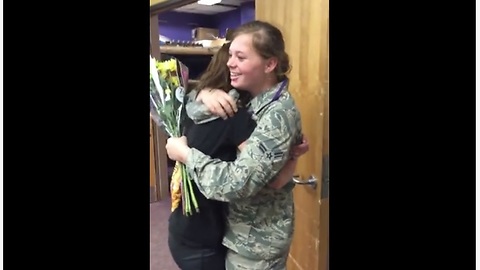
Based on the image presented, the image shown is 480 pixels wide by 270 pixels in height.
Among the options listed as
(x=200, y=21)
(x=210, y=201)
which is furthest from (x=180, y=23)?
(x=210, y=201)

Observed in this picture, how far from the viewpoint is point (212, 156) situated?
106 centimetres

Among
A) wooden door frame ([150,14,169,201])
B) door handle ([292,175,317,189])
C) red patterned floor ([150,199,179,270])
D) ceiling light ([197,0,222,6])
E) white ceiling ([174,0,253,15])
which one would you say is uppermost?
ceiling light ([197,0,222,6])

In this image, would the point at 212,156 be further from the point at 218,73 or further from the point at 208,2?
the point at 208,2

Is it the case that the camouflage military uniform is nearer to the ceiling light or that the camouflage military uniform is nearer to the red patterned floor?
the red patterned floor

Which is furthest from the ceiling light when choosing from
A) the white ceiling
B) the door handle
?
the door handle

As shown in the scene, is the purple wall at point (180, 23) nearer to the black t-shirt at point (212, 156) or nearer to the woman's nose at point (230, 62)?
the woman's nose at point (230, 62)

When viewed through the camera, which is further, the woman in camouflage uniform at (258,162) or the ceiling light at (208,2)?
the ceiling light at (208,2)

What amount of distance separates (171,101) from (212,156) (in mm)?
153

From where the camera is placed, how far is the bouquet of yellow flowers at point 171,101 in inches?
42.7

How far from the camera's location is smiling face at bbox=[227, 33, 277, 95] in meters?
1.05

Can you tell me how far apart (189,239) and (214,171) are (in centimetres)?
18

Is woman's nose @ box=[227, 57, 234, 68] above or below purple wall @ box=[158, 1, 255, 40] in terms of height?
below

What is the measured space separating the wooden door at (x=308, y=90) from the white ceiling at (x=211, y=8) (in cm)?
5

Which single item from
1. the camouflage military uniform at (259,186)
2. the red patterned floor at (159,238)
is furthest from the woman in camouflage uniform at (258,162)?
the red patterned floor at (159,238)
